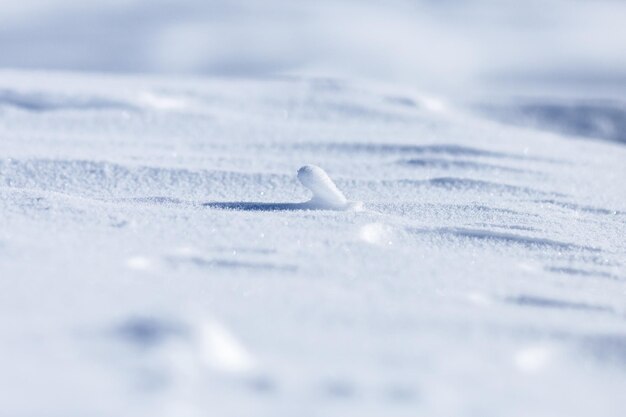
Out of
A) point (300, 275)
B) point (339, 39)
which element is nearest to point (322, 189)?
point (300, 275)

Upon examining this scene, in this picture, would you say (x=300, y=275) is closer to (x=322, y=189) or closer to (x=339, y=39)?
(x=322, y=189)

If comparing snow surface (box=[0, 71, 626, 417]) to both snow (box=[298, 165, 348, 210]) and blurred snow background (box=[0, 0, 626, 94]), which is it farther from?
blurred snow background (box=[0, 0, 626, 94])

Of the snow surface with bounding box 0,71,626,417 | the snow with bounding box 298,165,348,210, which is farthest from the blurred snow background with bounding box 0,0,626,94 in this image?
the snow with bounding box 298,165,348,210

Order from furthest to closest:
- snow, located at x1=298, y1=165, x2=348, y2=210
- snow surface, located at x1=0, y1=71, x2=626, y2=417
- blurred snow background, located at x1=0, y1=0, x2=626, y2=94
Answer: blurred snow background, located at x1=0, y1=0, x2=626, y2=94 → snow, located at x1=298, y1=165, x2=348, y2=210 → snow surface, located at x1=0, y1=71, x2=626, y2=417

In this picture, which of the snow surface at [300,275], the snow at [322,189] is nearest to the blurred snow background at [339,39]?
the snow surface at [300,275]

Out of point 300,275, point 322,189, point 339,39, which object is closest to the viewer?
point 300,275

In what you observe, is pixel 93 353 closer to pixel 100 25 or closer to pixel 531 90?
pixel 531 90

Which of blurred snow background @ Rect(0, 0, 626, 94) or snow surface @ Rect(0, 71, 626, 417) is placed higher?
blurred snow background @ Rect(0, 0, 626, 94)

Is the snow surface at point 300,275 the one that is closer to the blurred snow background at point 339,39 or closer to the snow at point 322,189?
the snow at point 322,189

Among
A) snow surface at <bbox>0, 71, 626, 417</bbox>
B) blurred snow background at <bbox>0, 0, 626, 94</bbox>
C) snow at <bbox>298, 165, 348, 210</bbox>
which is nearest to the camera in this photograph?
snow surface at <bbox>0, 71, 626, 417</bbox>
